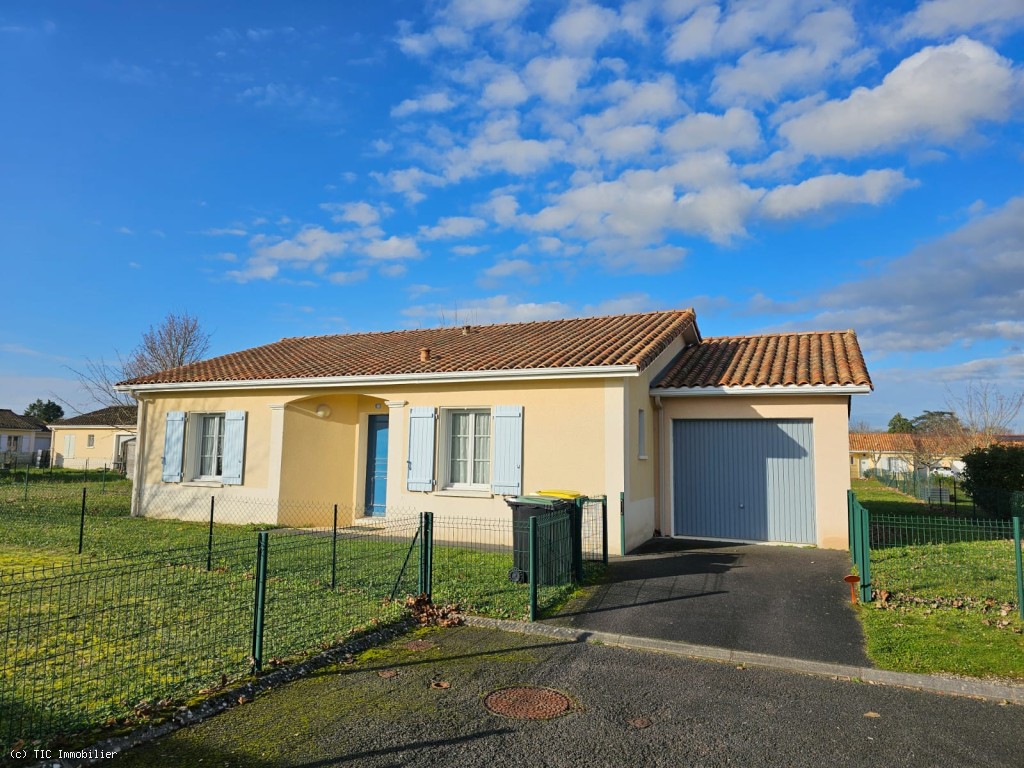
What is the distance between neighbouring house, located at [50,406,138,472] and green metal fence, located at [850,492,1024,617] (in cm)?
4032

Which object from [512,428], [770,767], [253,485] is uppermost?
[512,428]

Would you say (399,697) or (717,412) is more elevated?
(717,412)

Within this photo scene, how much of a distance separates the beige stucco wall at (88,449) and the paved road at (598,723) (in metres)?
41.5

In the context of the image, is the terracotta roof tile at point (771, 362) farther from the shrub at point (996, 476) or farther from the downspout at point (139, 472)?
the downspout at point (139, 472)

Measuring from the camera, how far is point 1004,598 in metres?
7.35

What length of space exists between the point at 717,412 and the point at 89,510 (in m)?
14.6

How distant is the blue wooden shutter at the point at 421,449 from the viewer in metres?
12.1

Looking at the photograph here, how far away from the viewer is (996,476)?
15.7 meters

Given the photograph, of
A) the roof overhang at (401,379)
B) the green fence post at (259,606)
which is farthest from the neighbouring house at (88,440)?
the green fence post at (259,606)

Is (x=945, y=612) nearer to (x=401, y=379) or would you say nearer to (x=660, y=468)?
(x=660, y=468)

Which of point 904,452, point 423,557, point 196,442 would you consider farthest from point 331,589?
point 904,452

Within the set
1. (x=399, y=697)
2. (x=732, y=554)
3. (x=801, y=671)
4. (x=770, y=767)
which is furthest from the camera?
(x=732, y=554)

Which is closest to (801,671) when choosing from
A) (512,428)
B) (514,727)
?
(514,727)

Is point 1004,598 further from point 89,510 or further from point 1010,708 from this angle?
point 89,510
